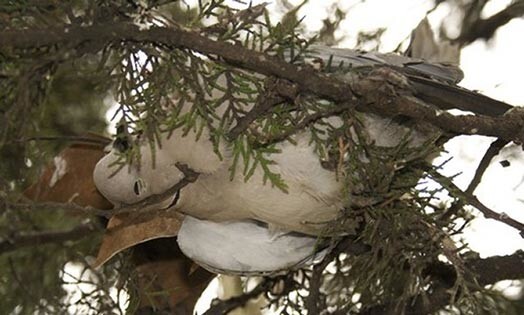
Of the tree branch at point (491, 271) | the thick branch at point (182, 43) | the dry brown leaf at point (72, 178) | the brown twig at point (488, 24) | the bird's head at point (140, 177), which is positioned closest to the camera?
the thick branch at point (182, 43)

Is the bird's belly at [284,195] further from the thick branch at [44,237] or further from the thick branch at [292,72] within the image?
the thick branch at [44,237]

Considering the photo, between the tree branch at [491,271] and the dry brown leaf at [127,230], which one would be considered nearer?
the dry brown leaf at [127,230]

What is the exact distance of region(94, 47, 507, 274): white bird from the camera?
188cm

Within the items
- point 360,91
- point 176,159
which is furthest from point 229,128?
point 360,91

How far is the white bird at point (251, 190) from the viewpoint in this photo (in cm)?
188

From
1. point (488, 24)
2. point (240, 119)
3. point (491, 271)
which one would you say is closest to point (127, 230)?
point (240, 119)

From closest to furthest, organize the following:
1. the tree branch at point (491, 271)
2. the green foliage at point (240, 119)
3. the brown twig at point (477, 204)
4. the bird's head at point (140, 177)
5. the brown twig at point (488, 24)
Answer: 1. the green foliage at point (240, 119)
2. the brown twig at point (477, 204)
3. the bird's head at point (140, 177)
4. the tree branch at point (491, 271)
5. the brown twig at point (488, 24)

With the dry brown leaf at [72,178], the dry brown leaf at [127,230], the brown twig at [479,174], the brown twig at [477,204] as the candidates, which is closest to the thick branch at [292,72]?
the brown twig at [477,204]

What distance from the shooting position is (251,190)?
1.91m

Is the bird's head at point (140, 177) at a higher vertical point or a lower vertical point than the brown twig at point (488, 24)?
lower

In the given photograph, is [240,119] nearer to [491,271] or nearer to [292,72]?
[292,72]

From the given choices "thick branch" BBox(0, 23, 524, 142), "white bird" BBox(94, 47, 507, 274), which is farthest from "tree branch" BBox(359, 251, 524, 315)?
"thick branch" BBox(0, 23, 524, 142)

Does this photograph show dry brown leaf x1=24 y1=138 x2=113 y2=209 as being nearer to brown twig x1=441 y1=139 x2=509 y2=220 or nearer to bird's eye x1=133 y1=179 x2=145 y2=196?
bird's eye x1=133 y1=179 x2=145 y2=196

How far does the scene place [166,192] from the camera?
1911 mm
